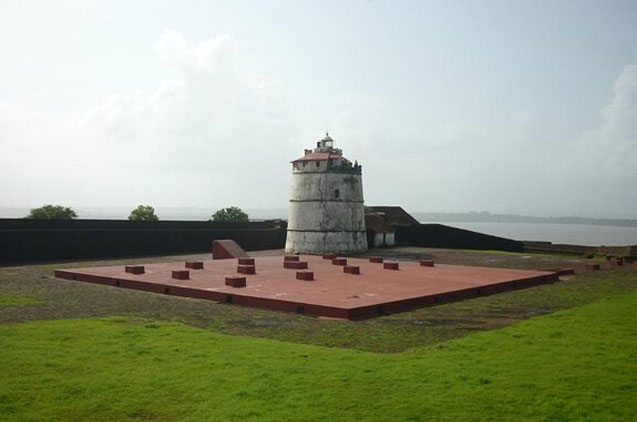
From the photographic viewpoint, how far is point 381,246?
39000 millimetres

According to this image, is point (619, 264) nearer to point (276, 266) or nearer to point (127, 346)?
point (276, 266)

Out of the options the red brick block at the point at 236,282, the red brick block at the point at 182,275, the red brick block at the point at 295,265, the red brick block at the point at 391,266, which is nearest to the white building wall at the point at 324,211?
the red brick block at the point at 391,266

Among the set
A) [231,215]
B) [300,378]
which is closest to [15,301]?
[300,378]

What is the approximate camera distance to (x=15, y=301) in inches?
529

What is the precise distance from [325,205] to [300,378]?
87.4 ft

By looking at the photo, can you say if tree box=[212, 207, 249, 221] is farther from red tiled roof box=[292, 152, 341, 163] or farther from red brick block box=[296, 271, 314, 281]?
red brick block box=[296, 271, 314, 281]

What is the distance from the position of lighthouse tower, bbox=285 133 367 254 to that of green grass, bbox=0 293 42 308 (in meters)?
20.4

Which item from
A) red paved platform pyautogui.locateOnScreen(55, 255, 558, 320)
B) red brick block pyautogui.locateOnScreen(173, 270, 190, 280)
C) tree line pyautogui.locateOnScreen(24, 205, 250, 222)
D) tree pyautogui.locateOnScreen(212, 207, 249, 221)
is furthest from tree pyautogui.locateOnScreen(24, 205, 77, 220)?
red brick block pyautogui.locateOnScreen(173, 270, 190, 280)

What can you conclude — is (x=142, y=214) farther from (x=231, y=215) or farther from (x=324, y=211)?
(x=324, y=211)

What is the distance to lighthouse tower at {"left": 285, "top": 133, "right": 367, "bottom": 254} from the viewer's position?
33750 millimetres

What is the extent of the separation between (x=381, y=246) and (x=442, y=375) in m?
31.6

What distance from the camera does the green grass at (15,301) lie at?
42.6 feet

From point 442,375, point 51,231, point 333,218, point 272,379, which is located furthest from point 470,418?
point 333,218

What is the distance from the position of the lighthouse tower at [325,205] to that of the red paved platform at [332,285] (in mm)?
10175
